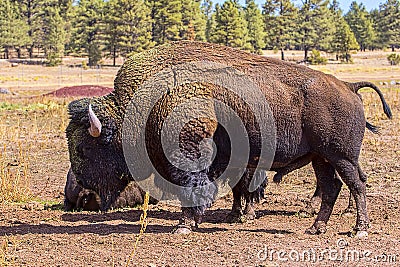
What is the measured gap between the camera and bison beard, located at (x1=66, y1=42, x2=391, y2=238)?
28.6 feet

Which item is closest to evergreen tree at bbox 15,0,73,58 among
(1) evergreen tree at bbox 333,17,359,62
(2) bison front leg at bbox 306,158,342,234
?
(1) evergreen tree at bbox 333,17,359,62

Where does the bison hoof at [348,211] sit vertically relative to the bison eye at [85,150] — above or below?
below

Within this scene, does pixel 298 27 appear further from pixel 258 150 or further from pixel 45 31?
pixel 258 150

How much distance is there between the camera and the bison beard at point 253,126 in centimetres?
873

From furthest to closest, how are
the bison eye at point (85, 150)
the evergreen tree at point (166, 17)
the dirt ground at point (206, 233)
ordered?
the evergreen tree at point (166, 17) → the bison eye at point (85, 150) → the dirt ground at point (206, 233)

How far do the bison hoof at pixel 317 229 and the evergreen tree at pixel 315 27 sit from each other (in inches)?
3731

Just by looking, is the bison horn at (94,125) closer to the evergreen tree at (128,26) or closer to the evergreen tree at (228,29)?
the evergreen tree at (128,26)

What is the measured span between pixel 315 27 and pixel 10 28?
49923mm

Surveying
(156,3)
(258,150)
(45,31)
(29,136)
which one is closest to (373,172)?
(258,150)

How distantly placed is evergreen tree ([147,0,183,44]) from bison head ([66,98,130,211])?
7478 centimetres

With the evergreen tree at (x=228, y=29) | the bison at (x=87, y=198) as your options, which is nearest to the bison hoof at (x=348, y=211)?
the bison at (x=87, y=198)

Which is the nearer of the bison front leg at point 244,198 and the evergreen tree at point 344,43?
the bison front leg at point 244,198

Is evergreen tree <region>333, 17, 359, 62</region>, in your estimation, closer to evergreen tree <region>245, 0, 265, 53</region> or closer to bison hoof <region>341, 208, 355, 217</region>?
evergreen tree <region>245, 0, 265, 53</region>

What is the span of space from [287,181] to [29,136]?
363 inches
